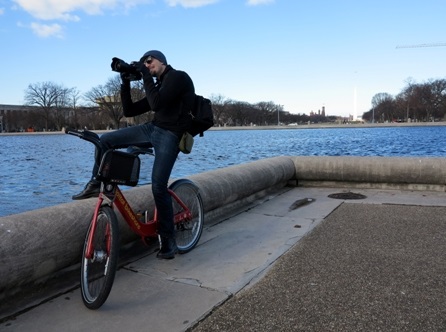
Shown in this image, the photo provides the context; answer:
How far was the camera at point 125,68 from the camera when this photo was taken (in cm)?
375

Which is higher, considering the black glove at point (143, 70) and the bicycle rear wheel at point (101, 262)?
the black glove at point (143, 70)

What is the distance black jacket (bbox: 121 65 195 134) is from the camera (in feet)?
12.9

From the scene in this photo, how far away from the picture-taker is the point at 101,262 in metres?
3.45

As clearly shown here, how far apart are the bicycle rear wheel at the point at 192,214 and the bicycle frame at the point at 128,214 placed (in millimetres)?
66

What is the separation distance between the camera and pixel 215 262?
442cm

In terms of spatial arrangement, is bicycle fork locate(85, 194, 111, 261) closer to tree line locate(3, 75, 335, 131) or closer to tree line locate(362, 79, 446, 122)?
tree line locate(3, 75, 335, 131)

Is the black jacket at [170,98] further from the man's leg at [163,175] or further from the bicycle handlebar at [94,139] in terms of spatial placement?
the bicycle handlebar at [94,139]

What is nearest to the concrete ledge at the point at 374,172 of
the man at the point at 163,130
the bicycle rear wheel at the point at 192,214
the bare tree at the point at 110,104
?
the bicycle rear wheel at the point at 192,214

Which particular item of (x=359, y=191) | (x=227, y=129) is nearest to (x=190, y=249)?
(x=359, y=191)

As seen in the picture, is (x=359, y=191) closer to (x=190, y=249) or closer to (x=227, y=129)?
(x=190, y=249)

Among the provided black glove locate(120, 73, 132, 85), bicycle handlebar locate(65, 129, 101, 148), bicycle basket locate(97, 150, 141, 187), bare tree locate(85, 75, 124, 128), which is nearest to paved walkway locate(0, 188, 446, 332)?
bicycle basket locate(97, 150, 141, 187)

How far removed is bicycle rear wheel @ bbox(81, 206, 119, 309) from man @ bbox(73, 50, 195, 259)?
2.58 feet

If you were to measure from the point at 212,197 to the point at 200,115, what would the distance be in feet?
6.23

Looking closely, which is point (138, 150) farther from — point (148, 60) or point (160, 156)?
point (148, 60)
